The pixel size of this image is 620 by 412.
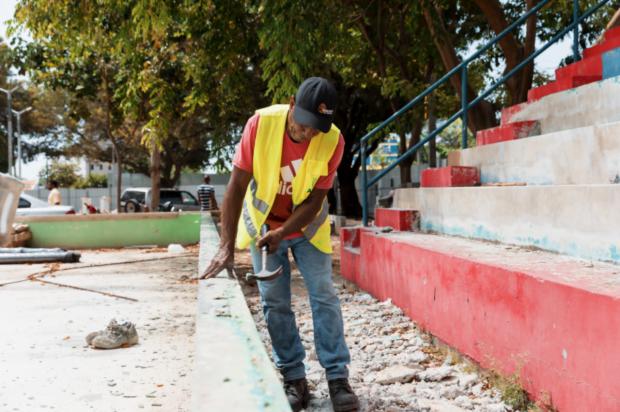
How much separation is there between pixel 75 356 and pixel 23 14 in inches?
255

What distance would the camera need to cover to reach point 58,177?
57.6 meters

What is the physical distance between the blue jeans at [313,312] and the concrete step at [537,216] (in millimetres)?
1611

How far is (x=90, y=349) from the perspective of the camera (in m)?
4.41

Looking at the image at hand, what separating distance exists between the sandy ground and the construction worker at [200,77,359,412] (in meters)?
0.66

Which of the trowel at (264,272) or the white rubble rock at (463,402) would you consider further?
the white rubble rock at (463,402)

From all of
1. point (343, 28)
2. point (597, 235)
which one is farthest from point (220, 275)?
point (343, 28)

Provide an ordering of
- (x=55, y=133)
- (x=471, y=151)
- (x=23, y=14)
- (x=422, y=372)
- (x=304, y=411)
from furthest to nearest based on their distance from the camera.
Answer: (x=55, y=133)
(x=23, y=14)
(x=471, y=151)
(x=422, y=372)
(x=304, y=411)

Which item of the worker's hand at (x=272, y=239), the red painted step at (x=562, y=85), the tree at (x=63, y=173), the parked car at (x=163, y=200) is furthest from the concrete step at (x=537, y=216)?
the tree at (x=63, y=173)

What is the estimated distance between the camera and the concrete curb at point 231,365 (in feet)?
5.77

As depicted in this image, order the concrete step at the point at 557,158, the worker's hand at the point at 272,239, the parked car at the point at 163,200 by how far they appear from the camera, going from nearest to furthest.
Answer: the worker's hand at the point at 272,239 → the concrete step at the point at 557,158 → the parked car at the point at 163,200

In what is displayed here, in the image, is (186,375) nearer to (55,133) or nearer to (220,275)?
(220,275)

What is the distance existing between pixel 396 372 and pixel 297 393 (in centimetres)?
99

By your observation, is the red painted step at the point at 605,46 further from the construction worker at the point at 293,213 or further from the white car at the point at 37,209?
the white car at the point at 37,209

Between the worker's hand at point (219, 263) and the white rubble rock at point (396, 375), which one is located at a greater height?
the worker's hand at point (219, 263)
